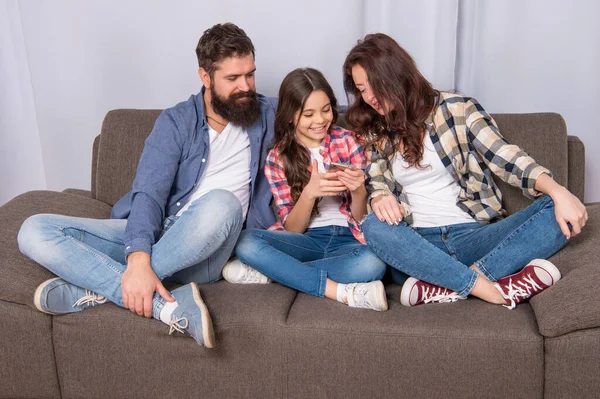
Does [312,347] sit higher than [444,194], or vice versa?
[444,194]

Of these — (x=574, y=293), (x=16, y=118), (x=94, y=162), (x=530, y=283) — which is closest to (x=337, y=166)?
(x=530, y=283)

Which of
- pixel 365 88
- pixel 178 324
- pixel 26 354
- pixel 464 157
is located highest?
pixel 365 88

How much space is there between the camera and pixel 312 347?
1783mm

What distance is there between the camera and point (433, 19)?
8.47ft

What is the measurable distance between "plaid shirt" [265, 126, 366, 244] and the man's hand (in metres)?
0.51

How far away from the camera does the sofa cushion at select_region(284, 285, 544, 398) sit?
169 cm

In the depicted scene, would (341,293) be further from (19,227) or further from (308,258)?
(19,227)

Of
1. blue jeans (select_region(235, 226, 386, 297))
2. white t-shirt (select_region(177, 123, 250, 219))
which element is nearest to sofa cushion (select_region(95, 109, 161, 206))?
white t-shirt (select_region(177, 123, 250, 219))

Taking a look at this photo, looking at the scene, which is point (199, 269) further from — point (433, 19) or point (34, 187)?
point (34, 187)

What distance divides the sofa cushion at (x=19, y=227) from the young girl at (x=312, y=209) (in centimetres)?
56

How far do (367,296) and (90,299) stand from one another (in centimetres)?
77

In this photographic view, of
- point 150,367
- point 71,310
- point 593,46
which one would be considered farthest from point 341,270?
point 593,46

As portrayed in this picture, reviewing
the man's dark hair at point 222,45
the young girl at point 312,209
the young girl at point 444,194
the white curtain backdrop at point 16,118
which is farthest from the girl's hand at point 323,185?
the white curtain backdrop at point 16,118

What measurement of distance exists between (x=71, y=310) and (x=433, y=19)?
167 cm
